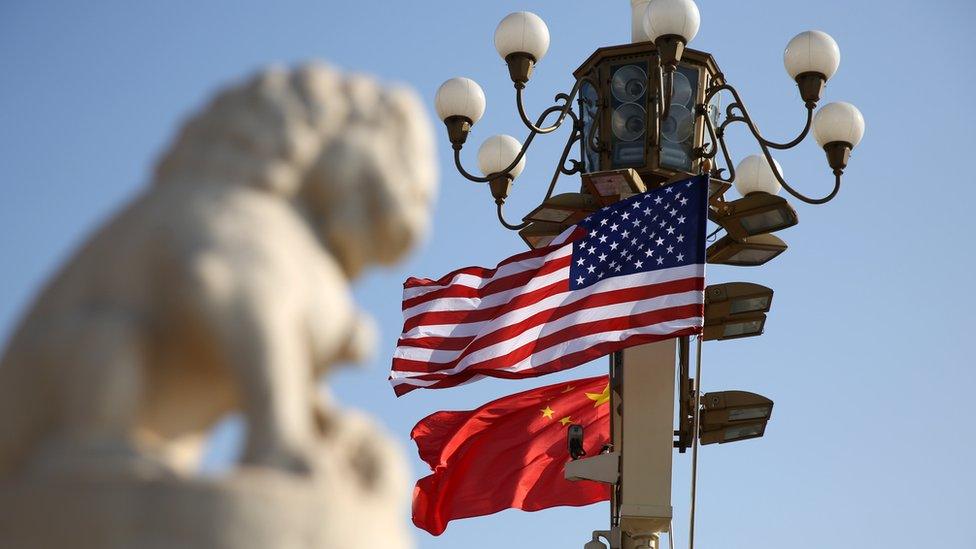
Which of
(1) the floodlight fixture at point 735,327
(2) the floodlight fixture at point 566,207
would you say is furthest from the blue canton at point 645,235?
(1) the floodlight fixture at point 735,327

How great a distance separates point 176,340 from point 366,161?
56 centimetres

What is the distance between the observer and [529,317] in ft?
37.1

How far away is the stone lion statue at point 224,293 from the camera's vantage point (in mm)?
2641

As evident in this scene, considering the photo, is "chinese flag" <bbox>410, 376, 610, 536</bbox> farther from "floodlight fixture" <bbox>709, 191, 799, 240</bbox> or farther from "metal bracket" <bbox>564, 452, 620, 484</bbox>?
"floodlight fixture" <bbox>709, 191, 799, 240</bbox>

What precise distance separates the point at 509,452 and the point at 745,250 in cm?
320

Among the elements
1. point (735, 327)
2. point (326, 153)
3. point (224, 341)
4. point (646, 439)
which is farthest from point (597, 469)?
point (224, 341)

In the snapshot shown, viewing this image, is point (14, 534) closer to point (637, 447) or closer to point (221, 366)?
point (221, 366)

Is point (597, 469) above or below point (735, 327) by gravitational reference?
below

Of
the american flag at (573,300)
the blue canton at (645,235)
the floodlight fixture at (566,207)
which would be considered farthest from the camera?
the floodlight fixture at (566,207)

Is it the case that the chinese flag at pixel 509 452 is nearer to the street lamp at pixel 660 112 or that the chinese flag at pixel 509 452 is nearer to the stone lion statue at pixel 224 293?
the street lamp at pixel 660 112

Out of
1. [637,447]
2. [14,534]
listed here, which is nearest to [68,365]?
[14,534]

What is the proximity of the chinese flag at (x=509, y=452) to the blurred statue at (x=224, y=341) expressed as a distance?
1038cm

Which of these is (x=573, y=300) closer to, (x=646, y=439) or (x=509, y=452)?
(x=646, y=439)

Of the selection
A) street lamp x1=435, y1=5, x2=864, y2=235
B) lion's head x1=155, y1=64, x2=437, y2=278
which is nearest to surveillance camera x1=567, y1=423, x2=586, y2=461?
street lamp x1=435, y1=5, x2=864, y2=235
